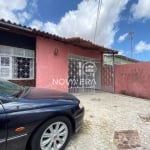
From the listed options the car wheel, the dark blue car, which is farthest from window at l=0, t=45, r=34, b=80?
the car wheel

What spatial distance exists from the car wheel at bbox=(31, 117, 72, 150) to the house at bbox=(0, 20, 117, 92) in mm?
4631

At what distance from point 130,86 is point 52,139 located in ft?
27.6

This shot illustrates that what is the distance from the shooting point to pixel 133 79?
1054 centimetres

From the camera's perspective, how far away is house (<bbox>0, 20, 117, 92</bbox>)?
720 centimetres

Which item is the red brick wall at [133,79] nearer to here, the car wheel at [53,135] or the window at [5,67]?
the window at [5,67]

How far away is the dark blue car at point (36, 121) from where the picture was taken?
2604 millimetres

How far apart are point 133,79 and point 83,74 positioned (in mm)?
3048

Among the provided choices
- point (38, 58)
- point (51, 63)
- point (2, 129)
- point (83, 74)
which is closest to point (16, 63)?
point (38, 58)

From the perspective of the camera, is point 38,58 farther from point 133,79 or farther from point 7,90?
point 133,79

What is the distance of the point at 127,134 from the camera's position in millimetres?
4234

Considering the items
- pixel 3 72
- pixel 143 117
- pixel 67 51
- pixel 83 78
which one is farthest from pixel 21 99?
pixel 83 78

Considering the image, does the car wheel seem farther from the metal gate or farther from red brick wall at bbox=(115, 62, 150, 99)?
red brick wall at bbox=(115, 62, 150, 99)

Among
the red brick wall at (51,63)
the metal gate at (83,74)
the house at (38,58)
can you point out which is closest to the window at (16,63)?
the house at (38,58)

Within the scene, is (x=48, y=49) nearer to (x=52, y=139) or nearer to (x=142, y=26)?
(x=52, y=139)
